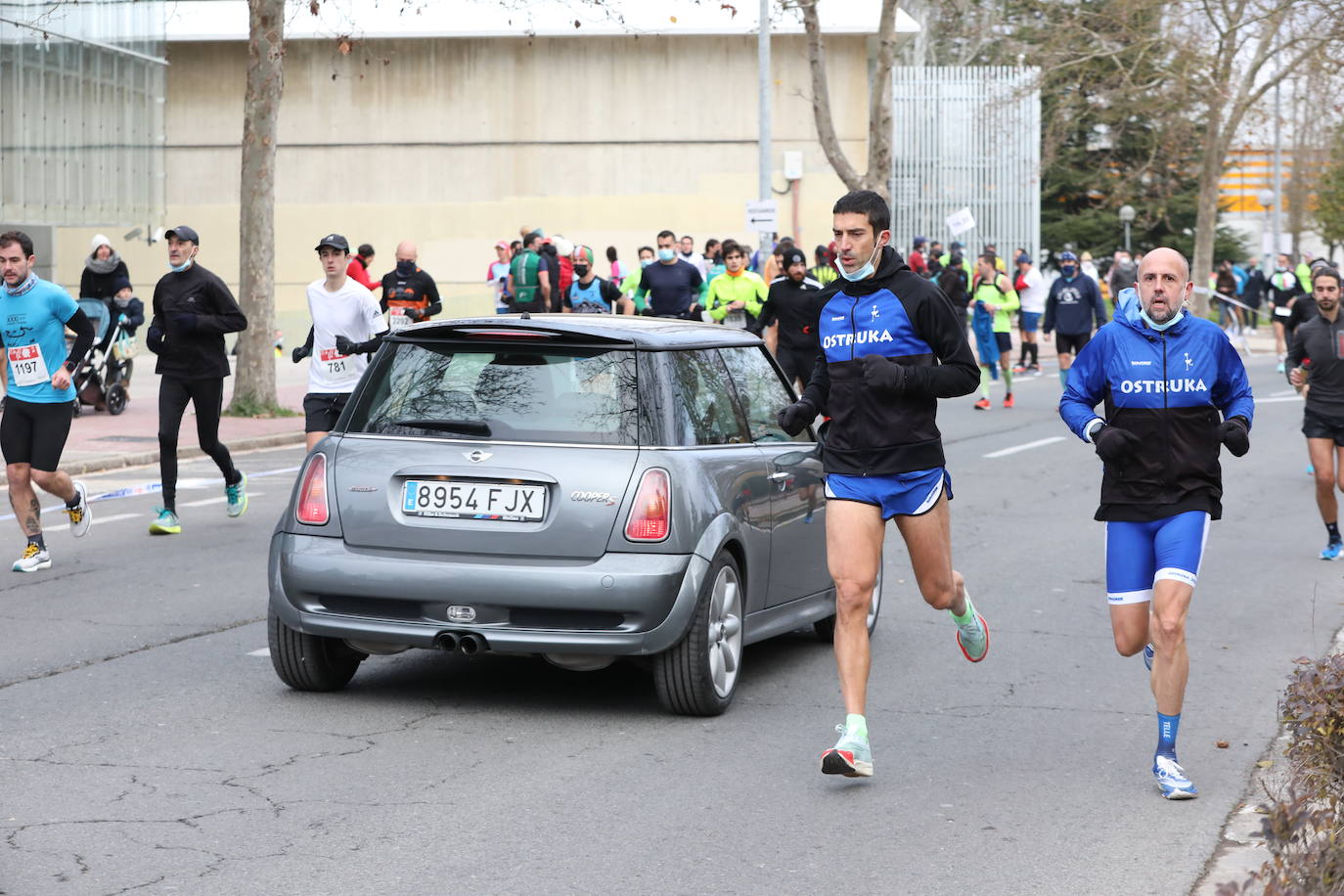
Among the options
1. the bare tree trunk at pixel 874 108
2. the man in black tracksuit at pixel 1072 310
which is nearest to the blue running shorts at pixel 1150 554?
the man in black tracksuit at pixel 1072 310

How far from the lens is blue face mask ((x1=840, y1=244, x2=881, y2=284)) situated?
6.20 meters

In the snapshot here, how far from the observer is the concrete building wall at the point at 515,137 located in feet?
132

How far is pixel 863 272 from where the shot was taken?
6207mm

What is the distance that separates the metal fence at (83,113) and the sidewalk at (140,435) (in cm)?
766

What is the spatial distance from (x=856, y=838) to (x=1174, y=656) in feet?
4.22

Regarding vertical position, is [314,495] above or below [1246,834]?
above

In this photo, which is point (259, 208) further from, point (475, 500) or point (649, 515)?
point (649, 515)

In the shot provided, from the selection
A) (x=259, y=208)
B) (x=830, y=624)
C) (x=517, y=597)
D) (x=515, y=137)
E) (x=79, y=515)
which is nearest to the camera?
(x=517, y=597)

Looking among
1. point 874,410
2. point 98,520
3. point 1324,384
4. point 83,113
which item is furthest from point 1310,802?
point 83,113

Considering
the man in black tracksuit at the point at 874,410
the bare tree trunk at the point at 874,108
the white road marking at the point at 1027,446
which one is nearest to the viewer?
the man in black tracksuit at the point at 874,410

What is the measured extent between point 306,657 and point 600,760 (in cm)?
146

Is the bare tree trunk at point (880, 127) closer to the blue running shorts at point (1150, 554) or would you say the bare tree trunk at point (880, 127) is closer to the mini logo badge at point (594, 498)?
the mini logo badge at point (594, 498)

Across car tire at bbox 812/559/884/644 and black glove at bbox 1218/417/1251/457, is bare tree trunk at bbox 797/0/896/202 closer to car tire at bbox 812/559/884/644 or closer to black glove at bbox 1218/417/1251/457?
car tire at bbox 812/559/884/644

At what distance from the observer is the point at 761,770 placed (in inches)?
244
